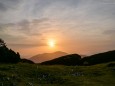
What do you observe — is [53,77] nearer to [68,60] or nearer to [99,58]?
[68,60]

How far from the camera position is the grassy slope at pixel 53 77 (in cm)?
4822

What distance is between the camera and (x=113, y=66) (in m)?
66.1

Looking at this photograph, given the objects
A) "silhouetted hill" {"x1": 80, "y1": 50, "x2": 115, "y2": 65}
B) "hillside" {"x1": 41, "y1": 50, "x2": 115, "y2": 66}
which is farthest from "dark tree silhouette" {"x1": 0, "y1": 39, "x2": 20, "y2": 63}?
"silhouetted hill" {"x1": 80, "y1": 50, "x2": 115, "y2": 65}

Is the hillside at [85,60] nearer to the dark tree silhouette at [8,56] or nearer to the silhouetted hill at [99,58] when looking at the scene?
the silhouetted hill at [99,58]

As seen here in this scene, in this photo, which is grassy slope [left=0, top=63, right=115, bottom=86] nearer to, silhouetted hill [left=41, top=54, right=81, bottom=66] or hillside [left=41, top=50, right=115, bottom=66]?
hillside [left=41, top=50, right=115, bottom=66]

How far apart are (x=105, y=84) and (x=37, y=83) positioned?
1085cm

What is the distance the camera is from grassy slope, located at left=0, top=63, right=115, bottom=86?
158 feet

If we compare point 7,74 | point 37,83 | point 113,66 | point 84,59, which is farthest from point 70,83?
point 84,59

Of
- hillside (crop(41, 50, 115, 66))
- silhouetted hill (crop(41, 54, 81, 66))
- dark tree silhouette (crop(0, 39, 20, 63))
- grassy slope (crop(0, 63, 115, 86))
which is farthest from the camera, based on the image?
silhouetted hill (crop(41, 54, 81, 66))

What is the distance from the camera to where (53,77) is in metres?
53.6

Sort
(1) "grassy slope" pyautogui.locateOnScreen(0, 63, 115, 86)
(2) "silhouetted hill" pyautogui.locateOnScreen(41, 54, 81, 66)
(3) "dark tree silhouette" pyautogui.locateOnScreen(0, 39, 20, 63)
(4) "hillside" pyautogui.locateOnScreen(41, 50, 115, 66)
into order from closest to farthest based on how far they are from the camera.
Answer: (1) "grassy slope" pyautogui.locateOnScreen(0, 63, 115, 86), (3) "dark tree silhouette" pyautogui.locateOnScreen(0, 39, 20, 63), (4) "hillside" pyautogui.locateOnScreen(41, 50, 115, 66), (2) "silhouetted hill" pyautogui.locateOnScreen(41, 54, 81, 66)

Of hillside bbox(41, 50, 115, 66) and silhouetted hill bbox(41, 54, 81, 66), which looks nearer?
hillside bbox(41, 50, 115, 66)

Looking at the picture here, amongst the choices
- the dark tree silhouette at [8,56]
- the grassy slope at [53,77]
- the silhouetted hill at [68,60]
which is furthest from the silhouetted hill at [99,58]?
the grassy slope at [53,77]

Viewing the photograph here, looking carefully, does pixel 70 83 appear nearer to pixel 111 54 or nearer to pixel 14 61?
pixel 14 61
